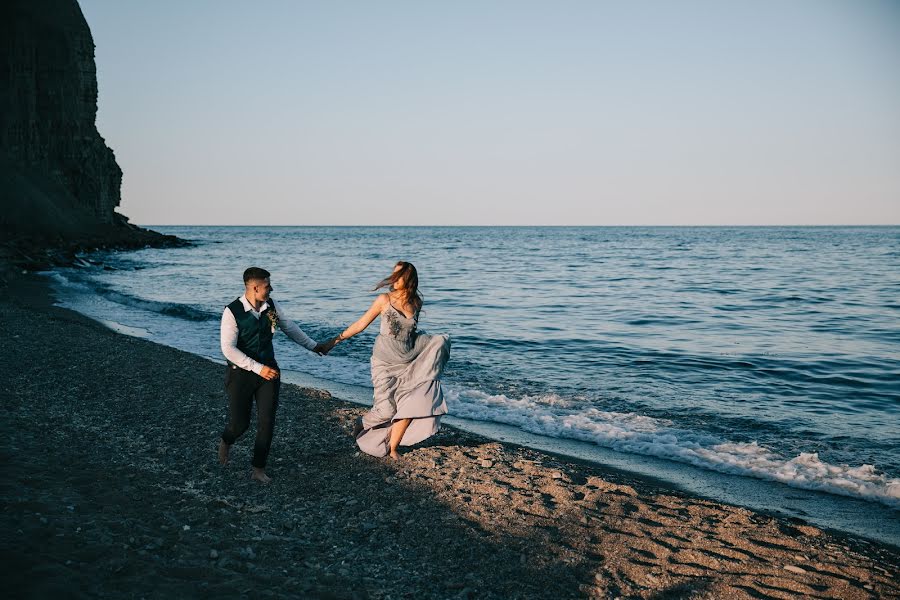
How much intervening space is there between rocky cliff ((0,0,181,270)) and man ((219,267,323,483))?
52514 millimetres

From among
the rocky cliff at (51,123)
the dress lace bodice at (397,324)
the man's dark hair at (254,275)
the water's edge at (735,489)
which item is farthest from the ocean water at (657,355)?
the rocky cliff at (51,123)

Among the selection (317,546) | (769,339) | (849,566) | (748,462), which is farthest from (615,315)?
(317,546)

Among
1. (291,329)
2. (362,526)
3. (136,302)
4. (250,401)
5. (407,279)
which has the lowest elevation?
(136,302)

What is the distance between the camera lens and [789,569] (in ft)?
16.8

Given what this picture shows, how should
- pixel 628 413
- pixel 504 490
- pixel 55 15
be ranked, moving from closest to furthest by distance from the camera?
pixel 504 490
pixel 628 413
pixel 55 15

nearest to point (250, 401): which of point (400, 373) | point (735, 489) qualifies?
point (400, 373)

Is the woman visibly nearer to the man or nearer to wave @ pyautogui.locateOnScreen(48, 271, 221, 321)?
the man

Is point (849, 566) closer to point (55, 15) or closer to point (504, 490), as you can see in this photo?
point (504, 490)

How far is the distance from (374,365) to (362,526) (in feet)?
6.63

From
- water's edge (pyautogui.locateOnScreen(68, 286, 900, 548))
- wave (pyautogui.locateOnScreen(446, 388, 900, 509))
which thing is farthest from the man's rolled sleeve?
wave (pyautogui.locateOnScreen(446, 388, 900, 509))

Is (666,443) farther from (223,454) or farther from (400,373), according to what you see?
(223,454)

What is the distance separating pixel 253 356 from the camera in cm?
606

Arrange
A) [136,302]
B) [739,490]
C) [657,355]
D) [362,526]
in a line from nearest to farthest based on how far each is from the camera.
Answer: [362,526]
[739,490]
[657,355]
[136,302]

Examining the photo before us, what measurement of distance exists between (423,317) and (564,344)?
642 cm
